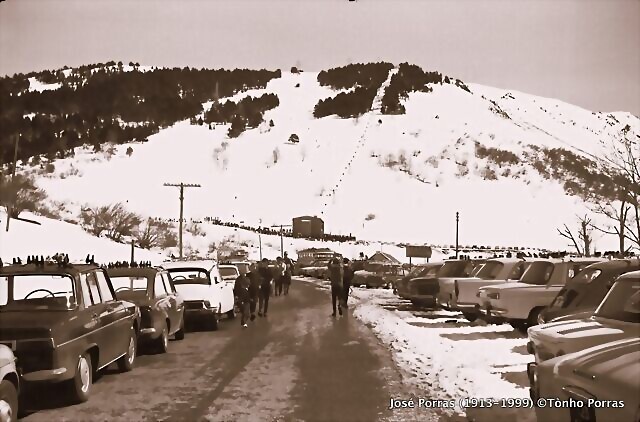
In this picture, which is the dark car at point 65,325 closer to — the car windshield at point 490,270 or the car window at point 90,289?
the car window at point 90,289

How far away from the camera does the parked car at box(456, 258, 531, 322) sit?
723 inches

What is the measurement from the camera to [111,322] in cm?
1026

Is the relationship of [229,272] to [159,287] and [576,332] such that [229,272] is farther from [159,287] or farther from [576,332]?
[576,332]

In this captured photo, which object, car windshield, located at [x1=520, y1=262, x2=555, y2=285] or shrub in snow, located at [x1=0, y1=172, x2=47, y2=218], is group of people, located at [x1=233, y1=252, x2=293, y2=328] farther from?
shrub in snow, located at [x1=0, y1=172, x2=47, y2=218]

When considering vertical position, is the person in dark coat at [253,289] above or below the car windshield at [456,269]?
below

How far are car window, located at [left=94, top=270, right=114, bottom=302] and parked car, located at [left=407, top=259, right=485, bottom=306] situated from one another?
13659 millimetres

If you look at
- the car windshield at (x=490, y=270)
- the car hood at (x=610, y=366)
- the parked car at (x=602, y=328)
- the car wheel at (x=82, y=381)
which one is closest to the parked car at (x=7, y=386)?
the car wheel at (x=82, y=381)

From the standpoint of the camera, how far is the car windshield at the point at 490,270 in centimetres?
1912

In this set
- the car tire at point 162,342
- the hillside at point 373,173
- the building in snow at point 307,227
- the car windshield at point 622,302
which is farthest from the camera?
the hillside at point 373,173

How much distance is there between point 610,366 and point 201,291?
13.9 meters

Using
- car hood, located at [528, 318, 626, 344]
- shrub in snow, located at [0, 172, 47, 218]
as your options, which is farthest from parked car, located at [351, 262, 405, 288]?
car hood, located at [528, 318, 626, 344]

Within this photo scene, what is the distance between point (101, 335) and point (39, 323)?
4.59 feet

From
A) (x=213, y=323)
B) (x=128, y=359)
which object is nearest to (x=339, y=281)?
(x=213, y=323)

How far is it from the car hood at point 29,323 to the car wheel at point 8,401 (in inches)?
51.5
